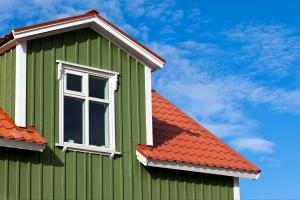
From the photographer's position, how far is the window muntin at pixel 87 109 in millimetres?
15078

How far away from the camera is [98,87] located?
1574cm

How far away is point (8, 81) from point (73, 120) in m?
1.48

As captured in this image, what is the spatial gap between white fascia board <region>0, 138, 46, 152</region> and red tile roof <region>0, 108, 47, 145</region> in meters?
0.06

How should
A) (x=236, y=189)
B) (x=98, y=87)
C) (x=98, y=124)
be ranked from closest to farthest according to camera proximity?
1. (x=98, y=124)
2. (x=98, y=87)
3. (x=236, y=189)

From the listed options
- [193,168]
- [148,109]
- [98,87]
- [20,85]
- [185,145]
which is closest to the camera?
[20,85]

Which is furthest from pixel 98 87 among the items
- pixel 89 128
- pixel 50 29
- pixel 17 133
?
pixel 17 133

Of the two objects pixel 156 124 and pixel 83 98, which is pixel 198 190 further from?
pixel 83 98

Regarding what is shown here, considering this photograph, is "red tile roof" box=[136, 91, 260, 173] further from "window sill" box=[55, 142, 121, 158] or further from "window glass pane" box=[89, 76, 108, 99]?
"window glass pane" box=[89, 76, 108, 99]

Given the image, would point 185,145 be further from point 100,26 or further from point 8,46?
point 8,46

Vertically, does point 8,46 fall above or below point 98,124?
above

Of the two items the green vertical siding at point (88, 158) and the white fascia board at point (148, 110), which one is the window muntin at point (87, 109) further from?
the white fascia board at point (148, 110)

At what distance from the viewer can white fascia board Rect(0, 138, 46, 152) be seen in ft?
44.7

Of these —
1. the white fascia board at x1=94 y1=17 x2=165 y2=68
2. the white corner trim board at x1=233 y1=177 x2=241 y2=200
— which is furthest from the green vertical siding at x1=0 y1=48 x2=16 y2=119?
the white corner trim board at x1=233 y1=177 x2=241 y2=200

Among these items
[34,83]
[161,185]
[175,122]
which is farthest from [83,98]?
[175,122]
